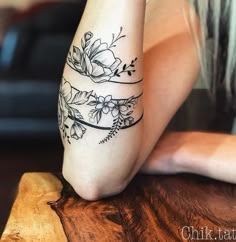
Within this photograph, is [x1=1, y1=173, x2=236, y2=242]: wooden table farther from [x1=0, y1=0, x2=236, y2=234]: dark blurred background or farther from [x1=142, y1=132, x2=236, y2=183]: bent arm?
[x1=0, y1=0, x2=236, y2=234]: dark blurred background

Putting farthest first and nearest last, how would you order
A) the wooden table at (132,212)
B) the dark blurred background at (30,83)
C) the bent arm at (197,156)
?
the dark blurred background at (30,83)
the bent arm at (197,156)
the wooden table at (132,212)

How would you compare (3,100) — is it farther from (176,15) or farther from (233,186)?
(233,186)

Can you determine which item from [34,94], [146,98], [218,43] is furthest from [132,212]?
[34,94]

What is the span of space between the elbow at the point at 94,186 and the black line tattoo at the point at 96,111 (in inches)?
2.0

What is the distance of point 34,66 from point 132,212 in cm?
158

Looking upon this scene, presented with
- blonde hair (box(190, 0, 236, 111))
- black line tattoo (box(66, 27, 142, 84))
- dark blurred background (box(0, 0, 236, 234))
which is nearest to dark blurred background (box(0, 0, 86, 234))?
dark blurred background (box(0, 0, 236, 234))

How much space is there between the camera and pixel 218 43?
848 mm

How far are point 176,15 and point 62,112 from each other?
0.87 ft

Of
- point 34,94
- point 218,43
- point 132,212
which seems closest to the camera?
point 132,212

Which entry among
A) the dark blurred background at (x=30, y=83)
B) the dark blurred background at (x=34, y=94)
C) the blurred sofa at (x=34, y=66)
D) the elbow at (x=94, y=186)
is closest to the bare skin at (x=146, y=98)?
the elbow at (x=94, y=186)

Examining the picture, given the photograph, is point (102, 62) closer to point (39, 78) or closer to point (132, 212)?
point (132, 212)

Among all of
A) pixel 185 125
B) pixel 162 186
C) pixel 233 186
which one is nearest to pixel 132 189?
pixel 162 186

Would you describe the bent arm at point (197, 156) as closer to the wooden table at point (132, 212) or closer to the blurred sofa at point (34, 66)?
the wooden table at point (132, 212)

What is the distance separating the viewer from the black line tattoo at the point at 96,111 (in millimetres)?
578
